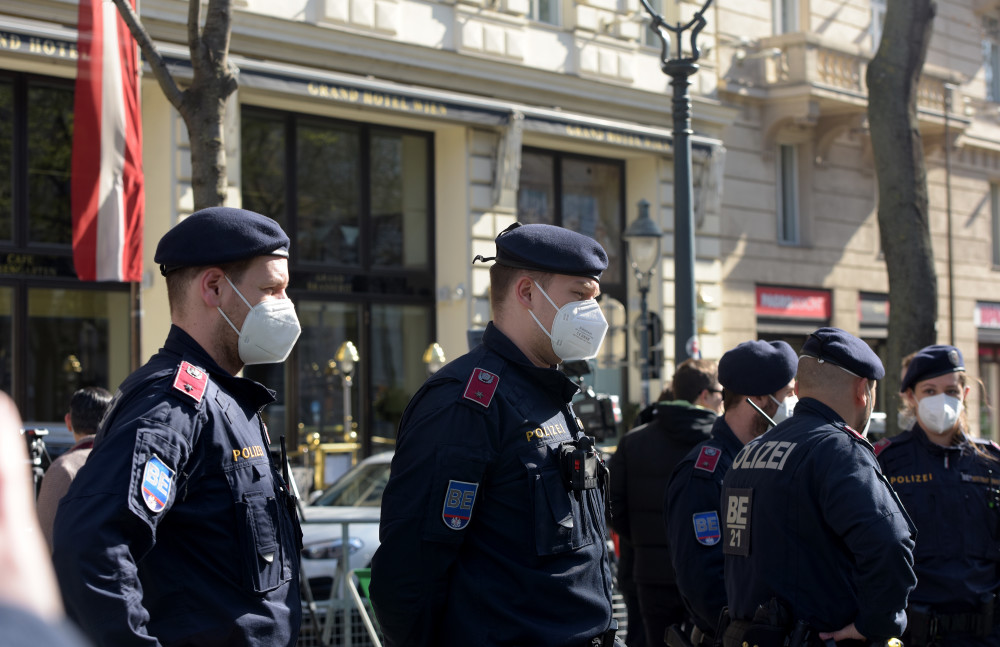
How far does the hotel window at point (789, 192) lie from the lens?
70.0 ft

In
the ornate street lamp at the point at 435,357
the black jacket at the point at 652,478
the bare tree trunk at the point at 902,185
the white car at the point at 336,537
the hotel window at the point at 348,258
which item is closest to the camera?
the black jacket at the point at 652,478

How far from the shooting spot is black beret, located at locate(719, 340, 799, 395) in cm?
514

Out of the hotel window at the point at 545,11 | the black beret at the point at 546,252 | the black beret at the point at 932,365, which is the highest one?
the hotel window at the point at 545,11

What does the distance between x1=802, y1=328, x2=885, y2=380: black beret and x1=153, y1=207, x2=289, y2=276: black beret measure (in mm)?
2184

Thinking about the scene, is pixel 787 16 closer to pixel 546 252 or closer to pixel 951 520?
pixel 951 520

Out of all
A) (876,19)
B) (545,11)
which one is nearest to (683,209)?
(545,11)

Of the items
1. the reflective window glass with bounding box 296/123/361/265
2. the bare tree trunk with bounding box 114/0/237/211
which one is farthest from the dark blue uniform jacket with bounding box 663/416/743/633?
the reflective window glass with bounding box 296/123/361/265

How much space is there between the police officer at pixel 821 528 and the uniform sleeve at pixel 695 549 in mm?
530

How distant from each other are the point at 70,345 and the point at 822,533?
1149 centimetres

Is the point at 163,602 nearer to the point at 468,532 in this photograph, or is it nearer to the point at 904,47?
the point at 468,532

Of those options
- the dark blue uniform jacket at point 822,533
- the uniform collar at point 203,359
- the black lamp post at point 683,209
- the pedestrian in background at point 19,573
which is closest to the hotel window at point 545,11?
the black lamp post at point 683,209

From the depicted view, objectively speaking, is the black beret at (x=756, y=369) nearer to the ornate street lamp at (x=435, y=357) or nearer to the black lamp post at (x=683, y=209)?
the black lamp post at (x=683, y=209)

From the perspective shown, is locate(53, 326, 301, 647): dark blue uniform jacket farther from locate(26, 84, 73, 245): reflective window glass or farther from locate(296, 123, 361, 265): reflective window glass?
locate(296, 123, 361, 265): reflective window glass

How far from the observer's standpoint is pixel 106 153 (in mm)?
9570
